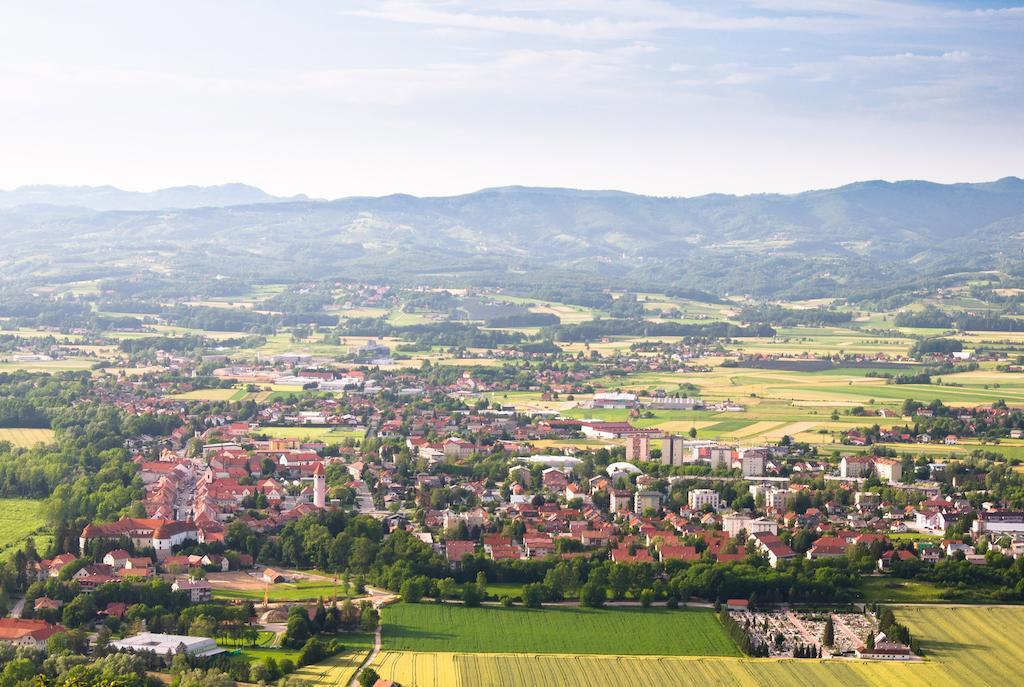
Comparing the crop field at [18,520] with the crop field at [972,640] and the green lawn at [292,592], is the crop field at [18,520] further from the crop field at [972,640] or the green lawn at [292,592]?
the crop field at [972,640]

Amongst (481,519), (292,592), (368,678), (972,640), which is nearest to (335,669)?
(368,678)

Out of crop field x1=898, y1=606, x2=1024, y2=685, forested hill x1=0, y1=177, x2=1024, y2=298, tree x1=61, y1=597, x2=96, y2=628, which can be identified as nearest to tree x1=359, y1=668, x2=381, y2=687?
tree x1=61, y1=597, x2=96, y2=628

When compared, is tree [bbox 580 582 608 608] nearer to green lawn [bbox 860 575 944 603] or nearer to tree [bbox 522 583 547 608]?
tree [bbox 522 583 547 608]

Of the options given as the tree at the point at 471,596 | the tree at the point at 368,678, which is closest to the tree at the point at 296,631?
the tree at the point at 368,678

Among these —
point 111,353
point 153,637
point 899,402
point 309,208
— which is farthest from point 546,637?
point 309,208

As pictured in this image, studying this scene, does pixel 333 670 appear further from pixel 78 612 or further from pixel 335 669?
pixel 78 612

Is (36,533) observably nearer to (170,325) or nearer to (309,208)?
(170,325)
